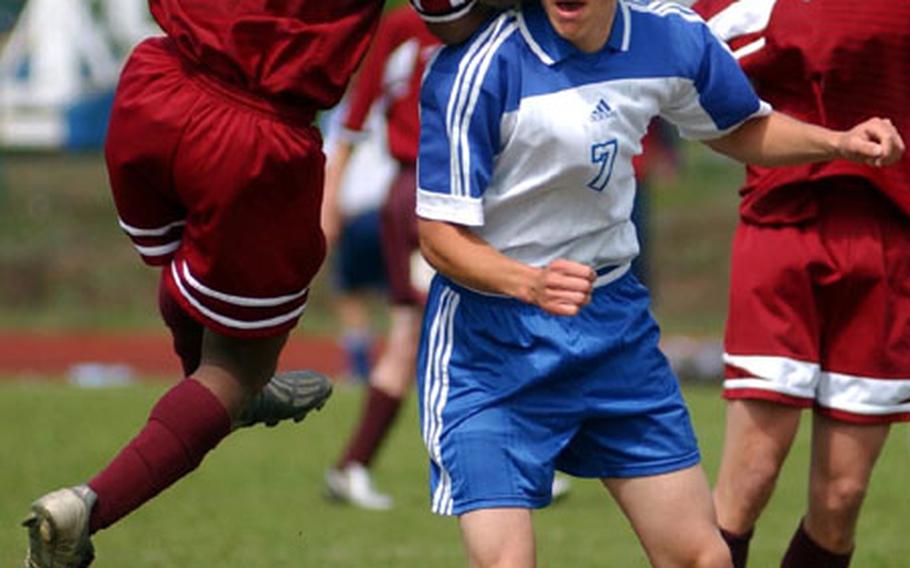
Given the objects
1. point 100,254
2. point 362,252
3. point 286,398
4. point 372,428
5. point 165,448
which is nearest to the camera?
point 165,448

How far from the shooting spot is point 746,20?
218 inches

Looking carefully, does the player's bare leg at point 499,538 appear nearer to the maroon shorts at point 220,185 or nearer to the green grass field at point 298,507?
the maroon shorts at point 220,185

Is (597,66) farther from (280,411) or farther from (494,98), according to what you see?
(280,411)

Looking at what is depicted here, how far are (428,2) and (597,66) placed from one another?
1.27ft

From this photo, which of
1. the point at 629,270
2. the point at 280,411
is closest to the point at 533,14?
the point at 629,270

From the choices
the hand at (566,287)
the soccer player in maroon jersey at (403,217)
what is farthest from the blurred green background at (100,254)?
the hand at (566,287)

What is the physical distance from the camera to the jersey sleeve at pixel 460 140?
460 centimetres

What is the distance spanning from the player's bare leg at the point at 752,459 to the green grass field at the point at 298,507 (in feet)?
4.06

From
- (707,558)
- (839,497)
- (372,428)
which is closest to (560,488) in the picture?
(372,428)

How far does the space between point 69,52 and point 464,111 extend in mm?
13790

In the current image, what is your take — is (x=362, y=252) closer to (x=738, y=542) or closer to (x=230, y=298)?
(x=738, y=542)

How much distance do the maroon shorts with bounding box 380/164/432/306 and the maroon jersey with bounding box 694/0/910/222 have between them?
3.35 meters

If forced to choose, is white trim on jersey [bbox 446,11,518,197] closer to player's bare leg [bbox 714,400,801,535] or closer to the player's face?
the player's face

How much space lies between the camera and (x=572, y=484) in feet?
30.5
